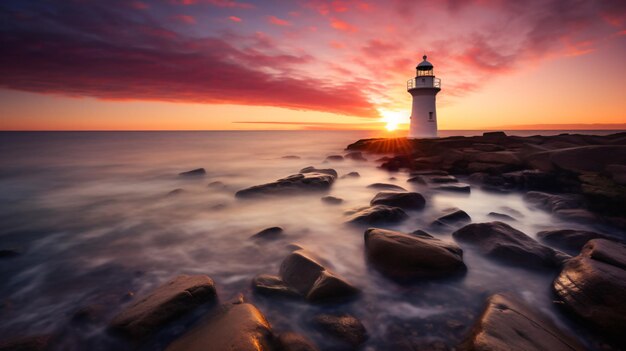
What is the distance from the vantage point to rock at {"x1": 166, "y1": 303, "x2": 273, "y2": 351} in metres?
2.50

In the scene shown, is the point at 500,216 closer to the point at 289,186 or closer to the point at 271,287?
the point at 289,186

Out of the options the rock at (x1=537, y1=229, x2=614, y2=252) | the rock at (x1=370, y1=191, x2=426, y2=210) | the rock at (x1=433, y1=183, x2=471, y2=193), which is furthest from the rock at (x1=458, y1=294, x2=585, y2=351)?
the rock at (x1=433, y1=183, x2=471, y2=193)

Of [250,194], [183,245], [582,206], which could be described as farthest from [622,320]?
[250,194]

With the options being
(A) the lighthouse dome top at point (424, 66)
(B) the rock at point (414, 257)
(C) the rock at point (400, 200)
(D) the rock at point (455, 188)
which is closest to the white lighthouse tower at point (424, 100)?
(A) the lighthouse dome top at point (424, 66)

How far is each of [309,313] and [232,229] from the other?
4.08 metres

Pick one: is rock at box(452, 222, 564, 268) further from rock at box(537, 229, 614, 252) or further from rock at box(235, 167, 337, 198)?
rock at box(235, 167, 337, 198)

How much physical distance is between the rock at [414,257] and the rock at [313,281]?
0.76 m

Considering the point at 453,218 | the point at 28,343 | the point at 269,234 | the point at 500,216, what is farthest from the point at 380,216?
the point at 28,343

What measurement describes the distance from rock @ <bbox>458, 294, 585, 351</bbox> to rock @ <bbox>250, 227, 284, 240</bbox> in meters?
4.23

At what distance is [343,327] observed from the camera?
10.6 feet

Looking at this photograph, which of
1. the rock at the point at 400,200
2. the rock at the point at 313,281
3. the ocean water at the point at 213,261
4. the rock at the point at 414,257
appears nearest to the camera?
the ocean water at the point at 213,261

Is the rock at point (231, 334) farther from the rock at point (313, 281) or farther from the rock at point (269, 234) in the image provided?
the rock at point (269, 234)

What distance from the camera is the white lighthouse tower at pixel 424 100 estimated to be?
23031 millimetres

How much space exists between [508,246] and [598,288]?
179 cm
